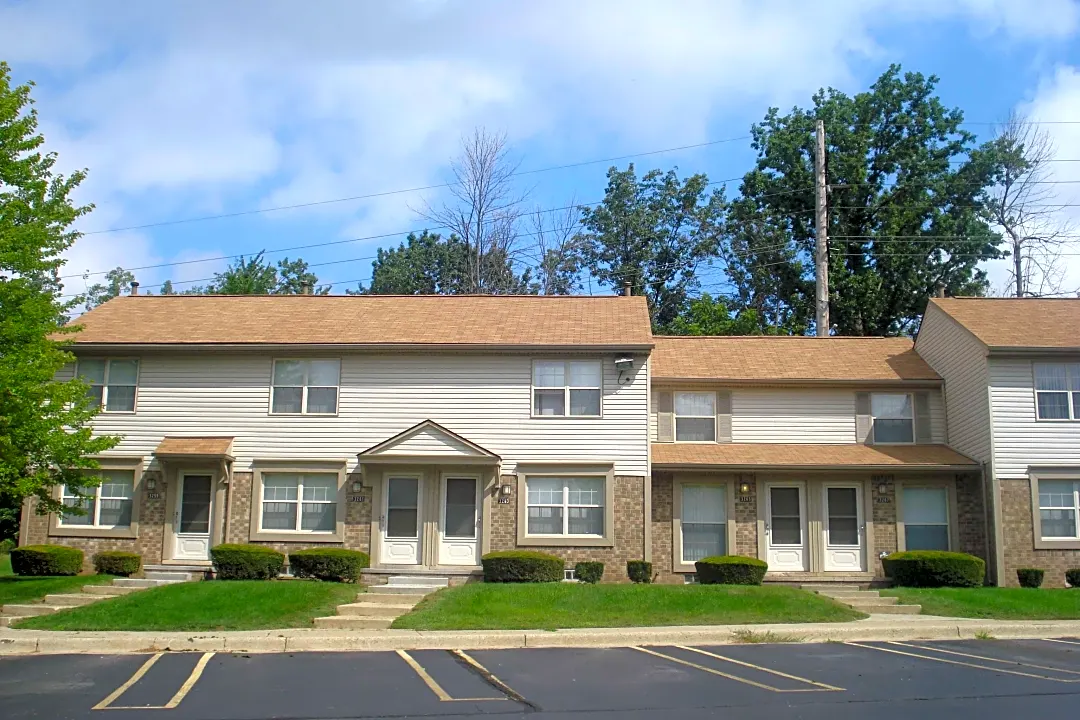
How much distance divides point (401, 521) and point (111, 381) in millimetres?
7797

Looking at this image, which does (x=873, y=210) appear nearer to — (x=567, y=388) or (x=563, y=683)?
(x=567, y=388)

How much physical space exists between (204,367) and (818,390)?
15002 mm

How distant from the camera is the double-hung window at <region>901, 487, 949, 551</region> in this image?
25.0 m

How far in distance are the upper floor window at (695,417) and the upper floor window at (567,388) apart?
9.76ft

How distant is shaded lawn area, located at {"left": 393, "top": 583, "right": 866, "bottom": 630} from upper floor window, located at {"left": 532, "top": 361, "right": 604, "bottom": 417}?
15.3 ft

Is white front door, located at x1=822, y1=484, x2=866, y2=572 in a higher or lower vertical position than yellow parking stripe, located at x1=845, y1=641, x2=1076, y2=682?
higher

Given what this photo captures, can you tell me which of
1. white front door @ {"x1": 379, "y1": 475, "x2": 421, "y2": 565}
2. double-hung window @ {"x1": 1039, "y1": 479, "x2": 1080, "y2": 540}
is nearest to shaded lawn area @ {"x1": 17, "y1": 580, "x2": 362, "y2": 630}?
white front door @ {"x1": 379, "y1": 475, "x2": 421, "y2": 565}

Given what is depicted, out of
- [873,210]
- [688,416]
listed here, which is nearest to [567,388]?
[688,416]

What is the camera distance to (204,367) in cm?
2522

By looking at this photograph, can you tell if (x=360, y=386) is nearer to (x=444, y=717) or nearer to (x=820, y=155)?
(x=444, y=717)

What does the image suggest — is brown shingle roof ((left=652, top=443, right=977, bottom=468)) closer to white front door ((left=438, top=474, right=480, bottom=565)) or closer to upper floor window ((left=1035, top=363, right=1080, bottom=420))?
upper floor window ((left=1035, top=363, right=1080, bottom=420))

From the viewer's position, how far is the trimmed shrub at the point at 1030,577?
23.8m

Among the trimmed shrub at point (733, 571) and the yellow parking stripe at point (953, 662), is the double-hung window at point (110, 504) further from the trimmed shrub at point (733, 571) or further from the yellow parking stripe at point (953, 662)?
the yellow parking stripe at point (953, 662)

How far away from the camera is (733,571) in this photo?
2283 centimetres
